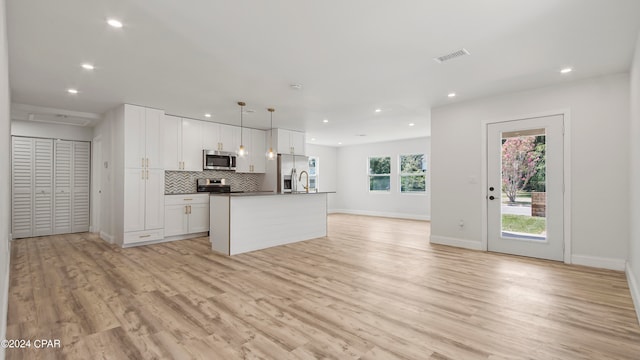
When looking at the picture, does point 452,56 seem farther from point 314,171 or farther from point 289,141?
point 314,171

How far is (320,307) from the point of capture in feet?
9.09

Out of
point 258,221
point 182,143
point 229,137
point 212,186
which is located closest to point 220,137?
point 229,137

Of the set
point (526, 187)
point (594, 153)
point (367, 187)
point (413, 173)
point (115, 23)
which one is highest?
point (115, 23)

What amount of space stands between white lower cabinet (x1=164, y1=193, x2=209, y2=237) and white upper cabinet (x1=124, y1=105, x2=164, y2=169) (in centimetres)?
82

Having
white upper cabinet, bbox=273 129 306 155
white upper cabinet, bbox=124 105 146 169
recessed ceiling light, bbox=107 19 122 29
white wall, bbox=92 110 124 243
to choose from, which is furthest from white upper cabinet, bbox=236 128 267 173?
recessed ceiling light, bbox=107 19 122 29

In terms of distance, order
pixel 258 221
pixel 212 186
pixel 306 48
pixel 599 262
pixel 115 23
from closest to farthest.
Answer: pixel 115 23 < pixel 306 48 < pixel 599 262 < pixel 258 221 < pixel 212 186

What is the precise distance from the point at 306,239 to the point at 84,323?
12.7 feet

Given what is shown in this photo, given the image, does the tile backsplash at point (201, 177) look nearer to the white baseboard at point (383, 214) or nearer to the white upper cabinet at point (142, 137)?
the white upper cabinet at point (142, 137)

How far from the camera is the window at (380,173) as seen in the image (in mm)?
10211

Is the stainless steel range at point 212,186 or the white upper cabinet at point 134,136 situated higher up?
the white upper cabinet at point 134,136

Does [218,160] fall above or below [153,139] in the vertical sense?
below

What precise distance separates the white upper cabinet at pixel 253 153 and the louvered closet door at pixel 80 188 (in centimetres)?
361

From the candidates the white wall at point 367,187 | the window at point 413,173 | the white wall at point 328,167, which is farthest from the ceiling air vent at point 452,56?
the white wall at point 328,167

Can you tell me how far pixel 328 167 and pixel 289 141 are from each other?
3.54 meters
